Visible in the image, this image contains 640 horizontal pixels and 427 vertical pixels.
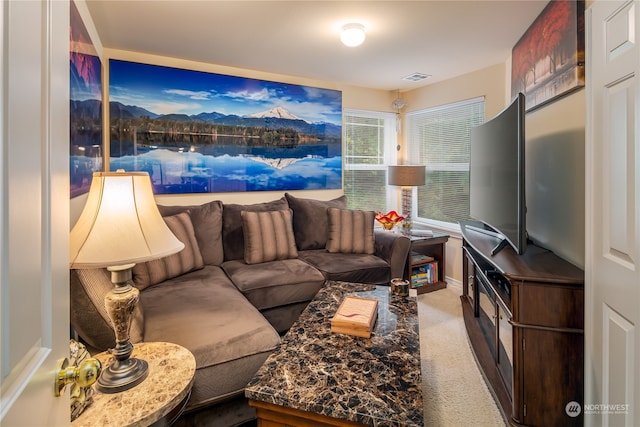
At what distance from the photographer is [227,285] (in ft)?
7.77

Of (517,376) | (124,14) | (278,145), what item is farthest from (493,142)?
(124,14)

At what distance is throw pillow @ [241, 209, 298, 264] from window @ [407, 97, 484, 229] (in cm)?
200

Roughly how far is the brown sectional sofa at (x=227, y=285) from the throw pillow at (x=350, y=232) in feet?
0.19

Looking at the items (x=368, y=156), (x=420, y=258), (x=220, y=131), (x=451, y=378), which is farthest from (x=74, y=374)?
(x=368, y=156)

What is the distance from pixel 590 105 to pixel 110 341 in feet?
7.64

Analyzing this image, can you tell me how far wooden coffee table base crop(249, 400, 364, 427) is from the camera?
112cm

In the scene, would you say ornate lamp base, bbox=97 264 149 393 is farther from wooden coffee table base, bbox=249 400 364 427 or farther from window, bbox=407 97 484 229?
window, bbox=407 97 484 229

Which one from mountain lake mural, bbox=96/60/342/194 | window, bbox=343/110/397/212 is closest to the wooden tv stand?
mountain lake mural, bbox=96/60/342/194

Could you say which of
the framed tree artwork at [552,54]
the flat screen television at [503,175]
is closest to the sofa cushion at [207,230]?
the flat screen television at [503,175]

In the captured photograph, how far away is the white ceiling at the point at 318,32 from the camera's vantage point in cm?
217

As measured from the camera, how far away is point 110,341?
1.43 meters

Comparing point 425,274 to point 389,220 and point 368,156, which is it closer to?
point 389,220

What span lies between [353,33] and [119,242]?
81.4 inches

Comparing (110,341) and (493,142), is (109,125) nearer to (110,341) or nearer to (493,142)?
(110,341)
